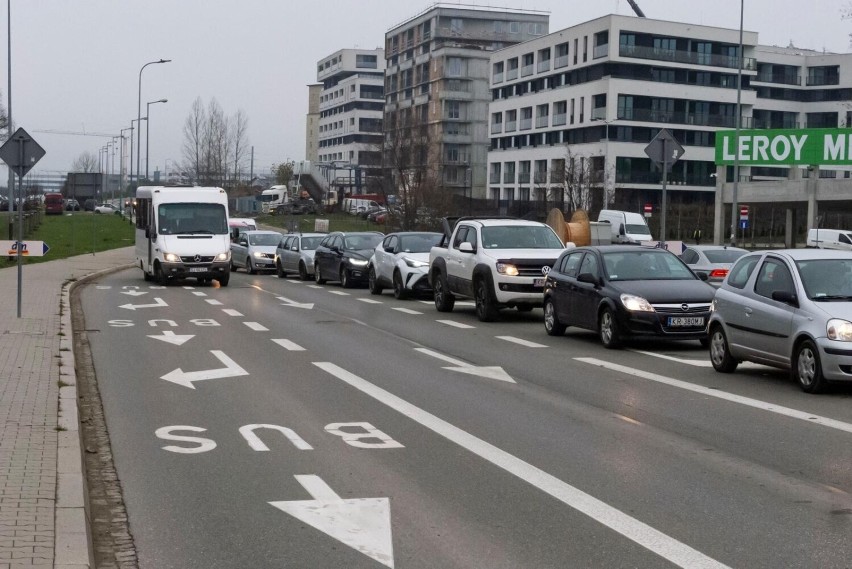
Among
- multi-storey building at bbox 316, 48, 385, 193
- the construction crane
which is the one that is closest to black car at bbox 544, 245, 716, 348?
the construction crane

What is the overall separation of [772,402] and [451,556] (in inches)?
254

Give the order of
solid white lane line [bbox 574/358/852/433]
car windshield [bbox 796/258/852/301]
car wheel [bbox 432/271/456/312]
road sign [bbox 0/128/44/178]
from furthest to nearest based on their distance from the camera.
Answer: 1. car wheel [bbox 432/271/456/312]
2. road sign [bbox 0/128/44/178]
3. car windshield [bbox 796/258/852/301]
4. solid white lane line [bbox 574/358/852/433]

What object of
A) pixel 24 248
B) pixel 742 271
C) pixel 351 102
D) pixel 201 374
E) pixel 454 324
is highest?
pixel 351 102

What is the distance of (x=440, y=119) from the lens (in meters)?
122

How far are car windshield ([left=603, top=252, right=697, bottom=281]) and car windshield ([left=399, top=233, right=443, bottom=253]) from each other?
11159 millimetres

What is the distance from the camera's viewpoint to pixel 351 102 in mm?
163250

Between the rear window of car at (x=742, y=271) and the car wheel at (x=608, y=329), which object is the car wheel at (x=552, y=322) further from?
the rear window of car at (x=742, y=271)

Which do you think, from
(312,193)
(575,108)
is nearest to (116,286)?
(575,108)

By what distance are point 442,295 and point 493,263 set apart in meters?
2.89

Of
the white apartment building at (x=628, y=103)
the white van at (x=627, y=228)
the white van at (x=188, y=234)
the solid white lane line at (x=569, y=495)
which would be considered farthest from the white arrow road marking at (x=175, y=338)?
the white apartment building at (x=628, y=103)

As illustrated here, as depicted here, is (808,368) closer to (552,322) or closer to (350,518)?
(350,518)

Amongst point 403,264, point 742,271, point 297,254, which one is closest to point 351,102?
Answer: point 297,254

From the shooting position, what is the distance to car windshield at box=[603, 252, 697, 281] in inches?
685

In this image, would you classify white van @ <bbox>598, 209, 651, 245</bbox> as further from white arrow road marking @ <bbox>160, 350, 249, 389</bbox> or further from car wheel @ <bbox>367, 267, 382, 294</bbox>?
white arrow road marking @ <bbox>160, 350, 249, 389</bbox>
